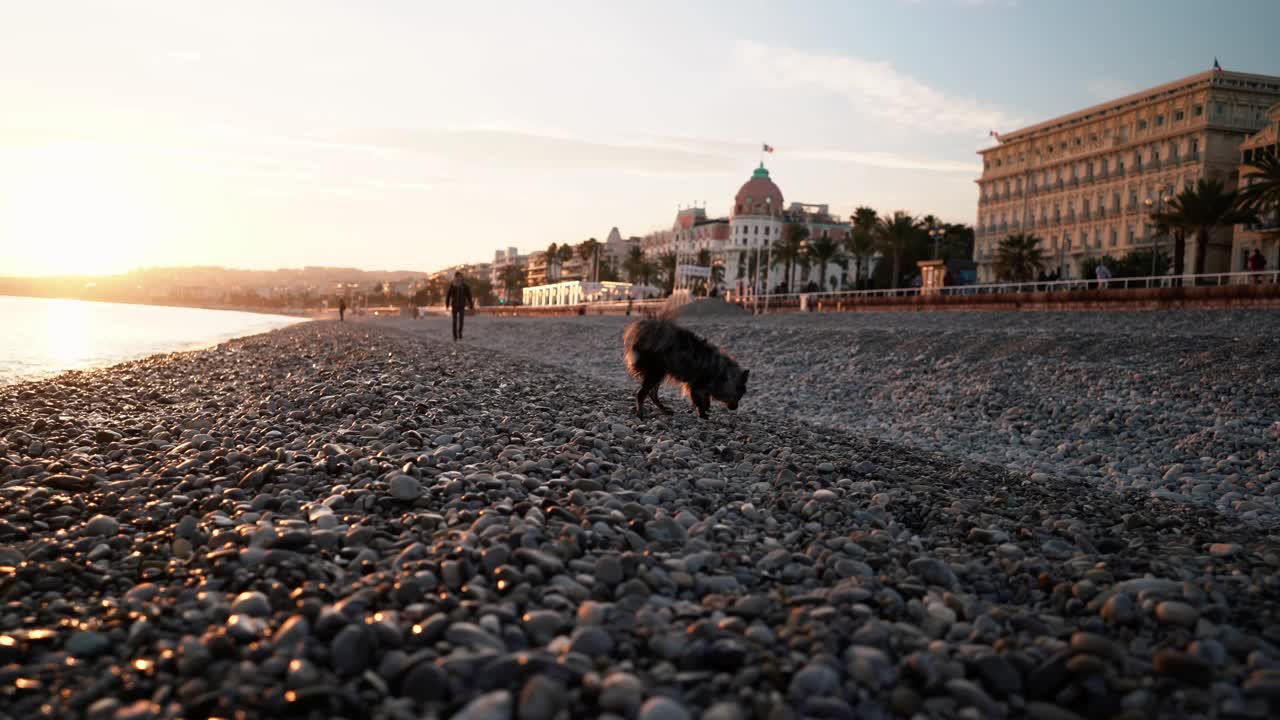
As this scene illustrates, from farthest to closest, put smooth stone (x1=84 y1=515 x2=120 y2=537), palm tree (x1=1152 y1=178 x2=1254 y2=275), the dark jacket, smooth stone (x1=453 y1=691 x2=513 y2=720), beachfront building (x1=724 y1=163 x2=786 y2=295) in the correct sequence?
beachfront building (x1=724 y1=163 x2=786 y2=295)
palm tree (x1=1152 y1=178 x2=1254 y2=275)
the dark jacket
smooth stone (x1=84 y1=515 x2=120 y2=537)
smooth stone (x1=453 y1=691 x2=513 y2=720)

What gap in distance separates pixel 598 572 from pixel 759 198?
511ft

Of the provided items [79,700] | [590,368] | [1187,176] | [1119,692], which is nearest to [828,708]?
[1119,692]

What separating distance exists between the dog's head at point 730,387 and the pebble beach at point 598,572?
1.36ft

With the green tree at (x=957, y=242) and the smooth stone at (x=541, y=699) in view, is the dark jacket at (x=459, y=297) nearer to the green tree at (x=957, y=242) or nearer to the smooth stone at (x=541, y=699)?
the smooth stone at (x=541, y=699)

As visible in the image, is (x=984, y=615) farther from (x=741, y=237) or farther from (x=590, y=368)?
(x=741, y=237)

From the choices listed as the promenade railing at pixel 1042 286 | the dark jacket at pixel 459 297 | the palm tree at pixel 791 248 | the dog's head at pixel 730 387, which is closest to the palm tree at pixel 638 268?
the palm tree at pixel 791 248

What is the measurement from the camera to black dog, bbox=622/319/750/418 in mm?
9352

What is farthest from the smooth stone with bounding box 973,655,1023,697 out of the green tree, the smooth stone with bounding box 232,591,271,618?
the green tree

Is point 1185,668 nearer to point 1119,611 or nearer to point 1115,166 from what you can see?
point 1119,611

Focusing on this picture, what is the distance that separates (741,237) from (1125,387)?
141650 mm

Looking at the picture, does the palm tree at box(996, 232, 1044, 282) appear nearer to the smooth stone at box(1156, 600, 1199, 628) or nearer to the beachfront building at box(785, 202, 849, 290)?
the beachfront building at box(785, 202, 849, 290)

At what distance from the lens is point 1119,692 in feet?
10.3

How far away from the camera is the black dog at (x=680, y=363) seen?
9.35 meters

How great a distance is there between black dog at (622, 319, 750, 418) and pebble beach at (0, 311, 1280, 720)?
1.63 ft
